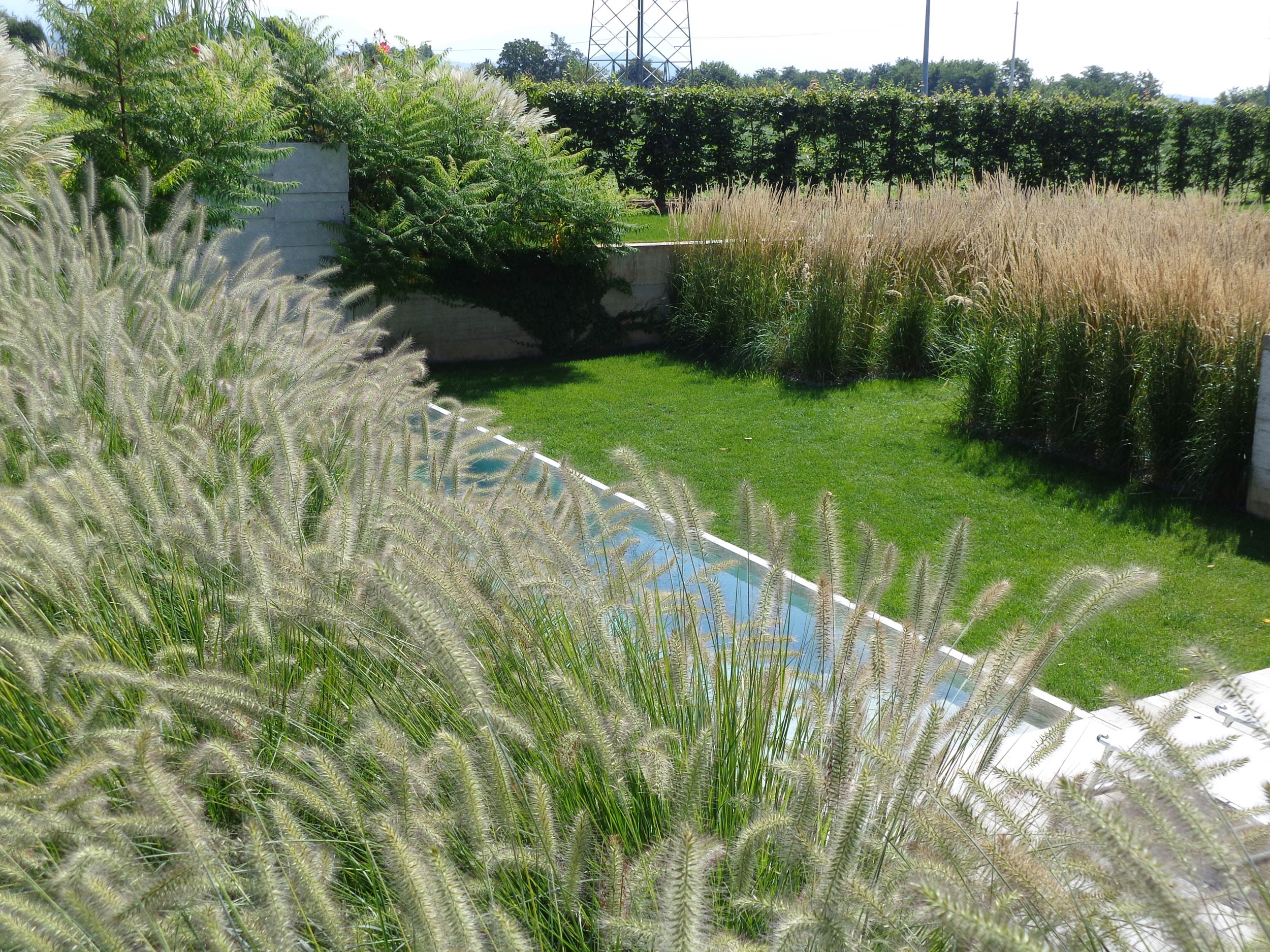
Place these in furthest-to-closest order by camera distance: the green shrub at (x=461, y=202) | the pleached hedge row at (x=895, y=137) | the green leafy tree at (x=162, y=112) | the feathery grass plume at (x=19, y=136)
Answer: the pleached hedge row at (x=895, y=137)
the green shrub at (x=461, y=202)
the green leafy tree at (x=162, y=112)
the feathery grass plume at (x=19, y=136)

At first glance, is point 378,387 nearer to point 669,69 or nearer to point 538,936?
point 538,936

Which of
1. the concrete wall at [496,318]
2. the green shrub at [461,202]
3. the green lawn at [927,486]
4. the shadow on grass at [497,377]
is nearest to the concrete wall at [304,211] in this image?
the green shrub at [461,202]

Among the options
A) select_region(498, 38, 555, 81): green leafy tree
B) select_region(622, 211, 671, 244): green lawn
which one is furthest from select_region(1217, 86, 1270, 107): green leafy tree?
select_region(498, 38, 555, 81): green leafy tree

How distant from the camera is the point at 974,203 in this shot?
27.6 feet

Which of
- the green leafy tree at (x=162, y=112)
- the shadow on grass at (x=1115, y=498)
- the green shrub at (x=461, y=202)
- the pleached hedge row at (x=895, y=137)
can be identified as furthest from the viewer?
the pleached hedge row at (x=895, y=137)

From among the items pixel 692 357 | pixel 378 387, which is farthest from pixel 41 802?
pixel 692 357

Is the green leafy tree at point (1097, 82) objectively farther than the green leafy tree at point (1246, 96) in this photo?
Yes

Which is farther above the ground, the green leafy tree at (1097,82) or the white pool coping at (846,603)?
the green leafy tree at (1097,82)

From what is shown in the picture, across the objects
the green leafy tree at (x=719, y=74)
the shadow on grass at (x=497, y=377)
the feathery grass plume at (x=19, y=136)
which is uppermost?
the green leafy tree at (x=719, y=74)

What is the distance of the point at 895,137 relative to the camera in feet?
49.8

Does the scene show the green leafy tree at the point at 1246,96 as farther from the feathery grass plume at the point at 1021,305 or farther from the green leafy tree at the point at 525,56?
the green leafy tree at the point at 525,56

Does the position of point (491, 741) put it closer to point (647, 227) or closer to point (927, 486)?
point (927, 486)

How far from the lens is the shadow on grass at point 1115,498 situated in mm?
4777

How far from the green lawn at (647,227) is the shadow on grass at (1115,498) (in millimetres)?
4115
